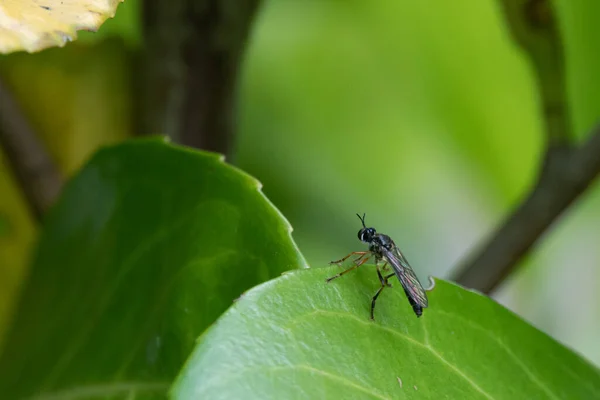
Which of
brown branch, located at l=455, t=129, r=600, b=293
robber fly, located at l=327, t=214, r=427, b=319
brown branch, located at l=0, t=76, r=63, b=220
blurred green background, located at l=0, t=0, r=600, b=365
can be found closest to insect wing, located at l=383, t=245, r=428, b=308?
robber fly, located at l=327, t=214, r=427, b=319

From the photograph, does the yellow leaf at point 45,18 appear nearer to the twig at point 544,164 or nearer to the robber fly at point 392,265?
the robber fly at point 392,265

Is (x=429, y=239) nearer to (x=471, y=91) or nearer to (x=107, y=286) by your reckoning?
(x=471, y=91)

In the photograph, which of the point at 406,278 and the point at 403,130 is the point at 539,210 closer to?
the point at 406,278

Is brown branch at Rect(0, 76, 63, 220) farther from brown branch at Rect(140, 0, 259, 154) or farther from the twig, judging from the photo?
the twig

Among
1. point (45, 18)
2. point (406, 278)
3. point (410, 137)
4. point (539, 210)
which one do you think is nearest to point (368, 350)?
point (406, 278)

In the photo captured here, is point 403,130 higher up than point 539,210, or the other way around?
point 539,210
